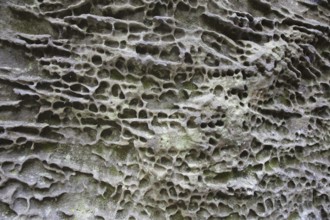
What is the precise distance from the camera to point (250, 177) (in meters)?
1.83

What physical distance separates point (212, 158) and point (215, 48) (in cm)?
54

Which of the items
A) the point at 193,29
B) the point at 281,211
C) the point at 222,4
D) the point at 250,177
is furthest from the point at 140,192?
the point at 222,4

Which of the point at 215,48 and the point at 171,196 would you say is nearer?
the point at 171,196

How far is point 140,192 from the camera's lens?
1.72m

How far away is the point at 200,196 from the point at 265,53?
77cm

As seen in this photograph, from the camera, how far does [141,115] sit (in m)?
1.76

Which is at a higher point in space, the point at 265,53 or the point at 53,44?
the point at 265,53

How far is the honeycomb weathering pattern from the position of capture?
67.3 inches

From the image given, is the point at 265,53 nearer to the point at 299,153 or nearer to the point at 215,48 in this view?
the point at 215,48

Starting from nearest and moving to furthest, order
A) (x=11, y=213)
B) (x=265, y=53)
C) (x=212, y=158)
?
1. (x=11, y=213)
2. (x=212, y=158)
3. (x=265, y=53)

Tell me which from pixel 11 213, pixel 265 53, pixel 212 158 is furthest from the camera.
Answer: pixel 265 53

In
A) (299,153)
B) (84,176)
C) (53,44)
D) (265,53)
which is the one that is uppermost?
(265,53)

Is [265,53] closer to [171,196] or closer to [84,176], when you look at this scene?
[171,196]

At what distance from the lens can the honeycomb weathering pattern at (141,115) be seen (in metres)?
1.71
